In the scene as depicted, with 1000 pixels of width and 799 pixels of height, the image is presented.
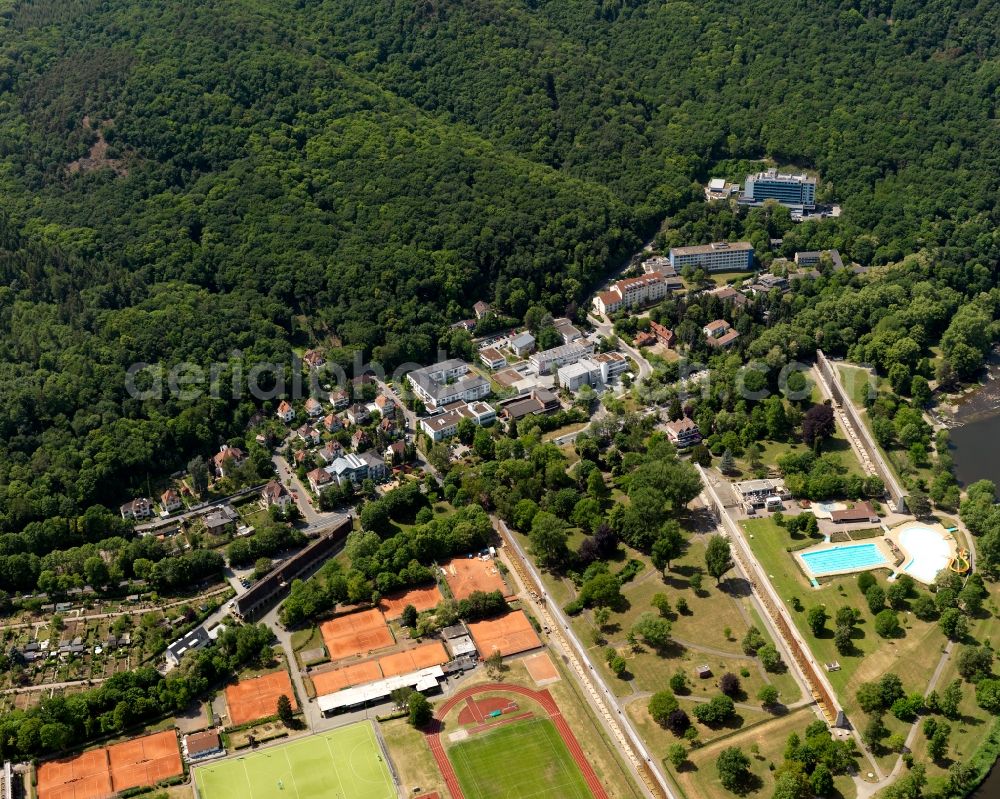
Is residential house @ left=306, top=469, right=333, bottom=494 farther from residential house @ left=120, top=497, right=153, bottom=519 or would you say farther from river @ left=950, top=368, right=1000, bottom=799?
river @ left=950, top=368, right=1000, bottom=799

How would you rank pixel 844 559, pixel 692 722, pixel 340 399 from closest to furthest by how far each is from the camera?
pixel 692 722
pixel 844 559
pixel 340 399

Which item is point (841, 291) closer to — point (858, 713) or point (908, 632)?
point (908, 632)

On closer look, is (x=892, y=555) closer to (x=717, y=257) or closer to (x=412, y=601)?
(x=412, y=601)


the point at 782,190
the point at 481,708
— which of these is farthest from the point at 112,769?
the point at 782,190

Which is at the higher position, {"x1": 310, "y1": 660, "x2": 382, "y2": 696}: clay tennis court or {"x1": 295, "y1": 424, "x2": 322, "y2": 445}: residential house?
{"x1": 295, "y1": 424, "x2": 322, "y2": 445}: residential house

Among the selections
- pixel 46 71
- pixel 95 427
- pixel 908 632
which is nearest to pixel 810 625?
pixel 908 632

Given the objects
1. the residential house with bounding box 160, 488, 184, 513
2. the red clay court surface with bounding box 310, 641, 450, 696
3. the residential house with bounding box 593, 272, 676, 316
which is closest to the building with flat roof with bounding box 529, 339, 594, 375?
the residential house with bounding box 593, 272, 676, 316

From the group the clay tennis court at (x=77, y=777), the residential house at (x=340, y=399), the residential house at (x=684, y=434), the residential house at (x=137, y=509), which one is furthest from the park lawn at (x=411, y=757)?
the residential house at (x=340, y=399)

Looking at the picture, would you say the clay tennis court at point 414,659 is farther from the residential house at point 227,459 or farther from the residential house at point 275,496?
the residential house at point 227,459
